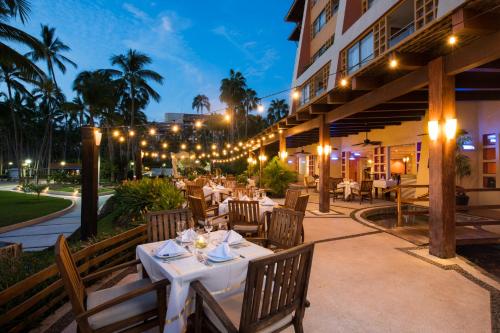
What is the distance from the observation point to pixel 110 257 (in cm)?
431

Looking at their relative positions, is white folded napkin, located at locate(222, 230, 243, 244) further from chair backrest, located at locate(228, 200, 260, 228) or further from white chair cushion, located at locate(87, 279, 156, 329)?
chair backrest, located at locate(228, 200, 260, 228)

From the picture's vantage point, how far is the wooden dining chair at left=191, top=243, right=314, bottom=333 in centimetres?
181

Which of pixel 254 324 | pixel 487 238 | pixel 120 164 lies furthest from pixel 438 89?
pixel 120 164

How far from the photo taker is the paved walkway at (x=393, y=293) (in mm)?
2771

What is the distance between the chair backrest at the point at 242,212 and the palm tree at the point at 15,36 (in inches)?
374

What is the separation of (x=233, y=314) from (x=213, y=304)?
1.02 feet

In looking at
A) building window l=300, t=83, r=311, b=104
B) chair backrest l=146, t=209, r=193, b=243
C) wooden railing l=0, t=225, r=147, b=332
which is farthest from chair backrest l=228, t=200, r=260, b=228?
building window l=300, t=83, r=311, b=104

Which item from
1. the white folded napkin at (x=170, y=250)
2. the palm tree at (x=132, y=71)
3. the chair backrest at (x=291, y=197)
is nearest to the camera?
the white folded napkin at (x=170, y=250)

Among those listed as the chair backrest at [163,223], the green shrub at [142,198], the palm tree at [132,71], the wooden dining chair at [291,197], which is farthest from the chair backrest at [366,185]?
the palm tree at [132,71]

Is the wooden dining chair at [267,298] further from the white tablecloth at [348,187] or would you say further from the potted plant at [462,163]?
the white tablecloth at [348,187]

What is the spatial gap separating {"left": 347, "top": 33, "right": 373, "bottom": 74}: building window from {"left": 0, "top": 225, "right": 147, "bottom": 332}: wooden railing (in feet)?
37.9

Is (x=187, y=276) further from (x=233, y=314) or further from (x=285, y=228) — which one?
(x=285, y=228)

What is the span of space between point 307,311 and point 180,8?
256 feet

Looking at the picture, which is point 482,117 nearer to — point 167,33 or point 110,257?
point 110,257
